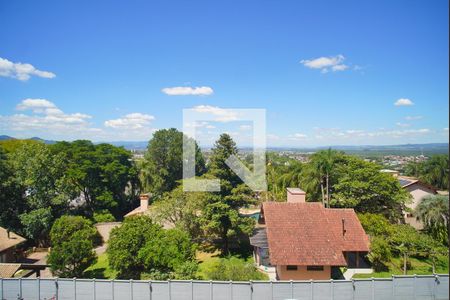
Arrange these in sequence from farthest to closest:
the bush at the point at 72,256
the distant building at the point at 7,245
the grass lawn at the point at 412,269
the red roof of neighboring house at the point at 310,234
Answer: the distant building at the point at 7,245, the grass lawn at the point at 412,269, the bush at the point at 72,256, the red roof of neighboring house at the point at 310,234

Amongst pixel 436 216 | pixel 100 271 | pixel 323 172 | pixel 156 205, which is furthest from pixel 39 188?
pixel 436 216

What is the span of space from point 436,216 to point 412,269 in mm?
5120

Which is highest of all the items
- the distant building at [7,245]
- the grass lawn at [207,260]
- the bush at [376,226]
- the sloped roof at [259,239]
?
the bush at [376,226]

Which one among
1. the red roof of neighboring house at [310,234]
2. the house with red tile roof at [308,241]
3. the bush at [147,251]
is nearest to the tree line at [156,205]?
the bush at [147,251]

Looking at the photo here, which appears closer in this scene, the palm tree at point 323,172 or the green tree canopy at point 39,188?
the green tree canopy at point 39,188

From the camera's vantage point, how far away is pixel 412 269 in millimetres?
17562

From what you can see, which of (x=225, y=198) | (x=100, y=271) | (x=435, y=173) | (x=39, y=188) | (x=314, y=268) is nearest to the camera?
(x=314, y=268)

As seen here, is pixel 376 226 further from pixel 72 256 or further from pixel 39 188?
pixel 39 188

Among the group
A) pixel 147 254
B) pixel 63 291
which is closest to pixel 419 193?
pixel 147 254

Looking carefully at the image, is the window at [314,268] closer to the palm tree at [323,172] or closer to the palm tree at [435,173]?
the palm tree at [323,172]

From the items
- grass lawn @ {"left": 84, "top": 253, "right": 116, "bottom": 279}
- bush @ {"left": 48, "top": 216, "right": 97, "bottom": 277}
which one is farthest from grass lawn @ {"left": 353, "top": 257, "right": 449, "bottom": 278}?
bush @ {"left": 48, "top": 216, "right": 97, "bottom": 277}

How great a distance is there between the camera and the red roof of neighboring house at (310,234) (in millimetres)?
14844

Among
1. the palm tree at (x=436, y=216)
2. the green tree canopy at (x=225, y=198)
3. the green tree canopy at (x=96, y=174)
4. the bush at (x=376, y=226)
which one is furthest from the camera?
the green tree canopy at (x=96, y=174)

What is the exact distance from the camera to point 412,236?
55.4ft
